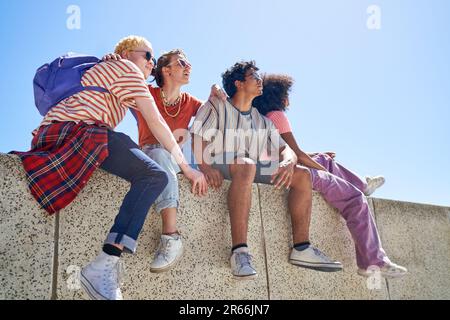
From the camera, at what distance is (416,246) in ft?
15.8

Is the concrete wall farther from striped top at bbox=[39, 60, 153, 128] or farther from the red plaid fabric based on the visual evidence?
striped top at bbox=[39, 60, 153, 128]

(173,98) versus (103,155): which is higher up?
(173,98)

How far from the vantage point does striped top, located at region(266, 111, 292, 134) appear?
4.55 metres

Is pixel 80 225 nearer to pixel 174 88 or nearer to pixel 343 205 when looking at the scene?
pixel 174 88

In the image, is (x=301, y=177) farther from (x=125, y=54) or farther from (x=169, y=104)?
(x=125, y=54)

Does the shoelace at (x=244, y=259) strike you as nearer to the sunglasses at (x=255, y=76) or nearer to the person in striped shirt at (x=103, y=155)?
the person in striped shirt at (x=103, y=155)

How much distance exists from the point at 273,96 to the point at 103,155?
2401mm

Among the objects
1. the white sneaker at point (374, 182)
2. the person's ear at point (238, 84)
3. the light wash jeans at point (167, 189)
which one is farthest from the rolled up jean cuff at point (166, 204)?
the white sneaker at point (374, 182)

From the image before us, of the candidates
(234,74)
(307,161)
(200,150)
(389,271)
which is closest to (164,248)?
(200,150)

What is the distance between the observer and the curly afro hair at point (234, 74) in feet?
15.1

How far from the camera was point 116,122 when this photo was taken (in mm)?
3186

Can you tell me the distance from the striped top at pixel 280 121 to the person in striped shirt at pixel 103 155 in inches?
65.3

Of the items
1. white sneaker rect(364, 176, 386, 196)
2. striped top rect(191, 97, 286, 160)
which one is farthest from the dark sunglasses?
white sneaker rect(364, 176, 386, 196)
